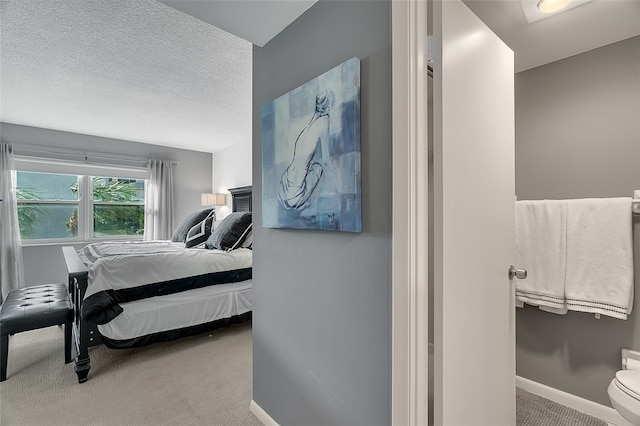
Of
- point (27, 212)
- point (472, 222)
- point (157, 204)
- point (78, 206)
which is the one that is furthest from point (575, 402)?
point (27, 212)

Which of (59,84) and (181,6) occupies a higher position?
(59,84)

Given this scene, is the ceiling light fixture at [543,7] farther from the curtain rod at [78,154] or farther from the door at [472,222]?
the curtain rod at [78,154]

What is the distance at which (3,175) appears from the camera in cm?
382

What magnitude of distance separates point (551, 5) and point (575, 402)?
212cm

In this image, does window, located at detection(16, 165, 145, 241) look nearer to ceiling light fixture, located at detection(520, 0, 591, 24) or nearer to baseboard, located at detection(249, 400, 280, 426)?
baseboard, located at detection(249, 400, 280, 426)

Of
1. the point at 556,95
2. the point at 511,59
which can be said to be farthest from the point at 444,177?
the point at 556,95

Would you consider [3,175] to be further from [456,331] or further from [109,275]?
[456,331]

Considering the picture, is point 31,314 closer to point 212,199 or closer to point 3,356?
point 3,356

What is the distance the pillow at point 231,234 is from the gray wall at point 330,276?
1.53 m

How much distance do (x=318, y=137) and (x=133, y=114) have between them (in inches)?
131

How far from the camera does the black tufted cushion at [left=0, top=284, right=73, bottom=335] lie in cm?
202

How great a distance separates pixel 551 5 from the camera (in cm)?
137

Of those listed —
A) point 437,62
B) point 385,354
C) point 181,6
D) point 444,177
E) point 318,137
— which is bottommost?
point 385,354

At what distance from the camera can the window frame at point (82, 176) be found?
13.5 ft
